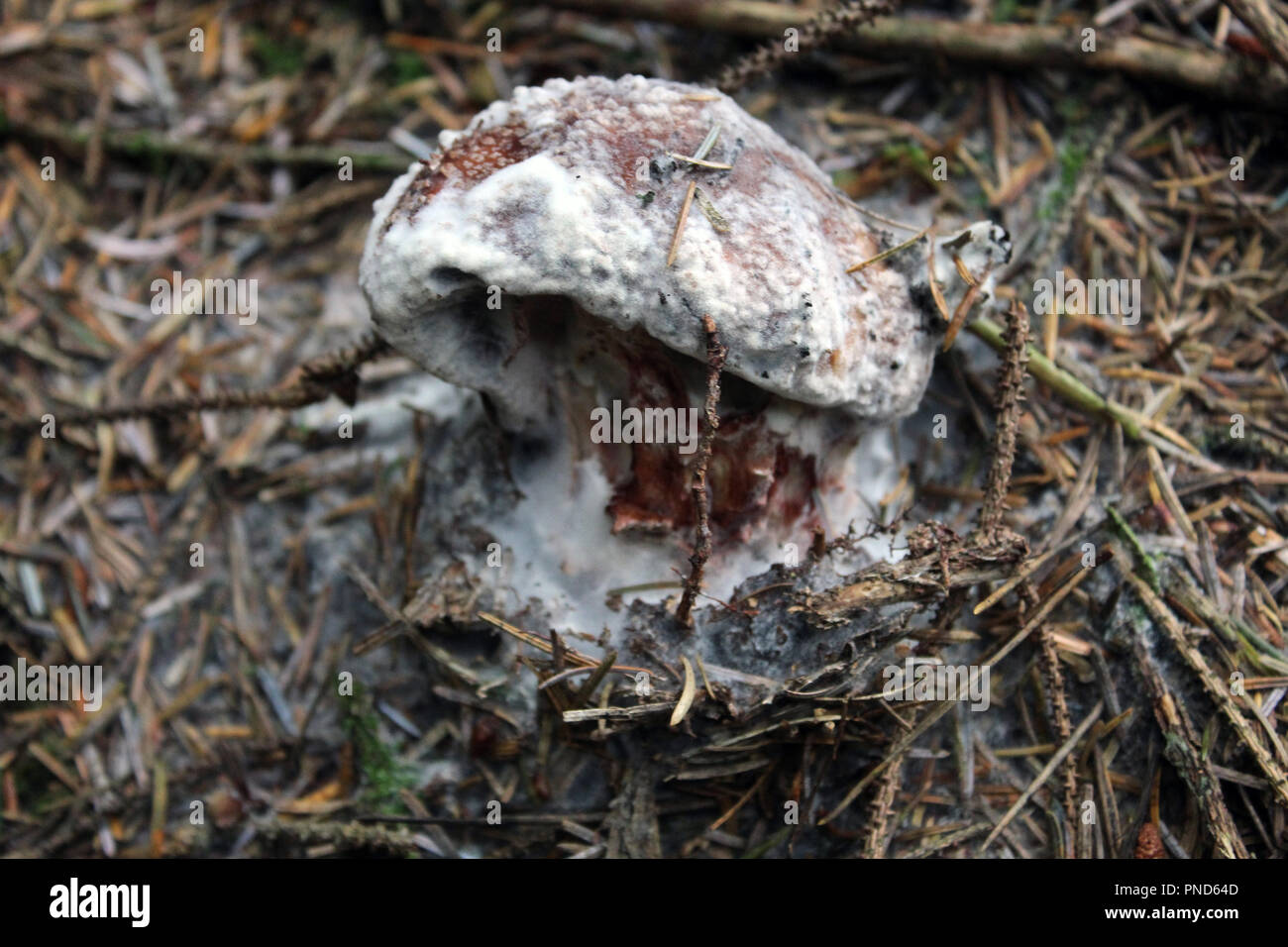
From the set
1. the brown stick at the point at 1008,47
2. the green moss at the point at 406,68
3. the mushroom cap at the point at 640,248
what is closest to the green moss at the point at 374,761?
the mushroom cap at the point at 640,248

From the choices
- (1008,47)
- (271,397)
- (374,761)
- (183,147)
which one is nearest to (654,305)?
(271,397)

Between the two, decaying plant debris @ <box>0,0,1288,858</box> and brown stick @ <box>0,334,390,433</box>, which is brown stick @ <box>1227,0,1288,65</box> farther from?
brown stick @ <box>0,334,390,433</box>

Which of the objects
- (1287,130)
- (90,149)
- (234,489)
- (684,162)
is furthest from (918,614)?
(90,149)

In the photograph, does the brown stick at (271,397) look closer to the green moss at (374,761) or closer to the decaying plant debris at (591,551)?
the decaying plant debris at (591,551)

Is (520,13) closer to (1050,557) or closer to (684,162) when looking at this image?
(684,162)

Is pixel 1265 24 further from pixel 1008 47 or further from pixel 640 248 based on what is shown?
pixel 640 248

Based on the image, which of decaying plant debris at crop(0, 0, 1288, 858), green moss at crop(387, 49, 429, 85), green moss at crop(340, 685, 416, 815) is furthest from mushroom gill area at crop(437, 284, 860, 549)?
green moss at crop(387, 49, 429, 85)

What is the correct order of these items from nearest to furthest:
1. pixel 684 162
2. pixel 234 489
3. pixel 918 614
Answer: pixel 684 162 → pixel 918 614 → pixel 234 489
